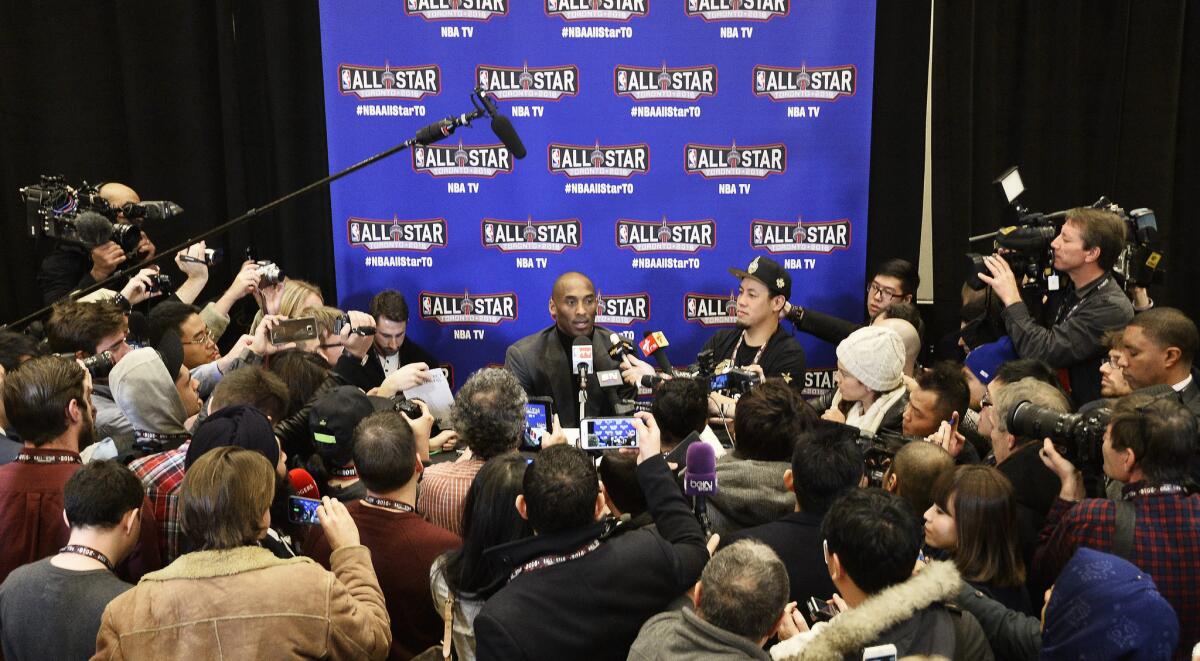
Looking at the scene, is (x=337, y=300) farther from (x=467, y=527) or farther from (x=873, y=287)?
(x=467, y=527)

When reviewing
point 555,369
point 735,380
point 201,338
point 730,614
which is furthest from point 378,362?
point 730,614

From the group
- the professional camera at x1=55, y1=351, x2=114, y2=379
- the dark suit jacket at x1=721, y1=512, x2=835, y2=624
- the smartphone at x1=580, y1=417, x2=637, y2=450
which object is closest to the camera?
the dark suit jacket at x1=721, y1=512, x2=835, y2=624

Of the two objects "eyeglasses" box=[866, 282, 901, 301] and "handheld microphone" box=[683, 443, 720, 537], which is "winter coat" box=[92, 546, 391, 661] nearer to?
"handheld microphone" box=[683, 443, 720, 537]

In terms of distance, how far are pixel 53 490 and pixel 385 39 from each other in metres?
3.21

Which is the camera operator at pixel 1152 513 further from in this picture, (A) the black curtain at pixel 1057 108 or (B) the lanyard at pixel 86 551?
(A) the black curtain at pixel 1057 108

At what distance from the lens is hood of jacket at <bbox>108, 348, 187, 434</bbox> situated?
3289 millimetres

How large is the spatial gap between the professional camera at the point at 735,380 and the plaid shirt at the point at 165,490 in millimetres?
2118

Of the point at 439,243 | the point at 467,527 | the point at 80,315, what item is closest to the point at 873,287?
the point at 439,243

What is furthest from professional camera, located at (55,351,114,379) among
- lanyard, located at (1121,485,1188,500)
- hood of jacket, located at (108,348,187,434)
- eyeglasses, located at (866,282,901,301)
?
eyeglasses, located at (866,282,901,301)

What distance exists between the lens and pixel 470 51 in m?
5.28

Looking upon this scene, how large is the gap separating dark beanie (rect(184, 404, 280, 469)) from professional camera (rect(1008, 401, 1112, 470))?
2.19 meters

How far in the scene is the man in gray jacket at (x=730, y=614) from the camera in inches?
77.9

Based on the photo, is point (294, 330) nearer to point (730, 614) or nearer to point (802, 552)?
point (802, 552)

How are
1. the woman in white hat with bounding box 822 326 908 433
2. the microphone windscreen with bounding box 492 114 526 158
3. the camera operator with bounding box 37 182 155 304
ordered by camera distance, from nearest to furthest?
1. the woman in white hat with bounding box 822 326 908 433
2. the microphone windscreen with bounding box 492 114 526 158
3. the camera operator with bounding box 37 182 155 304
